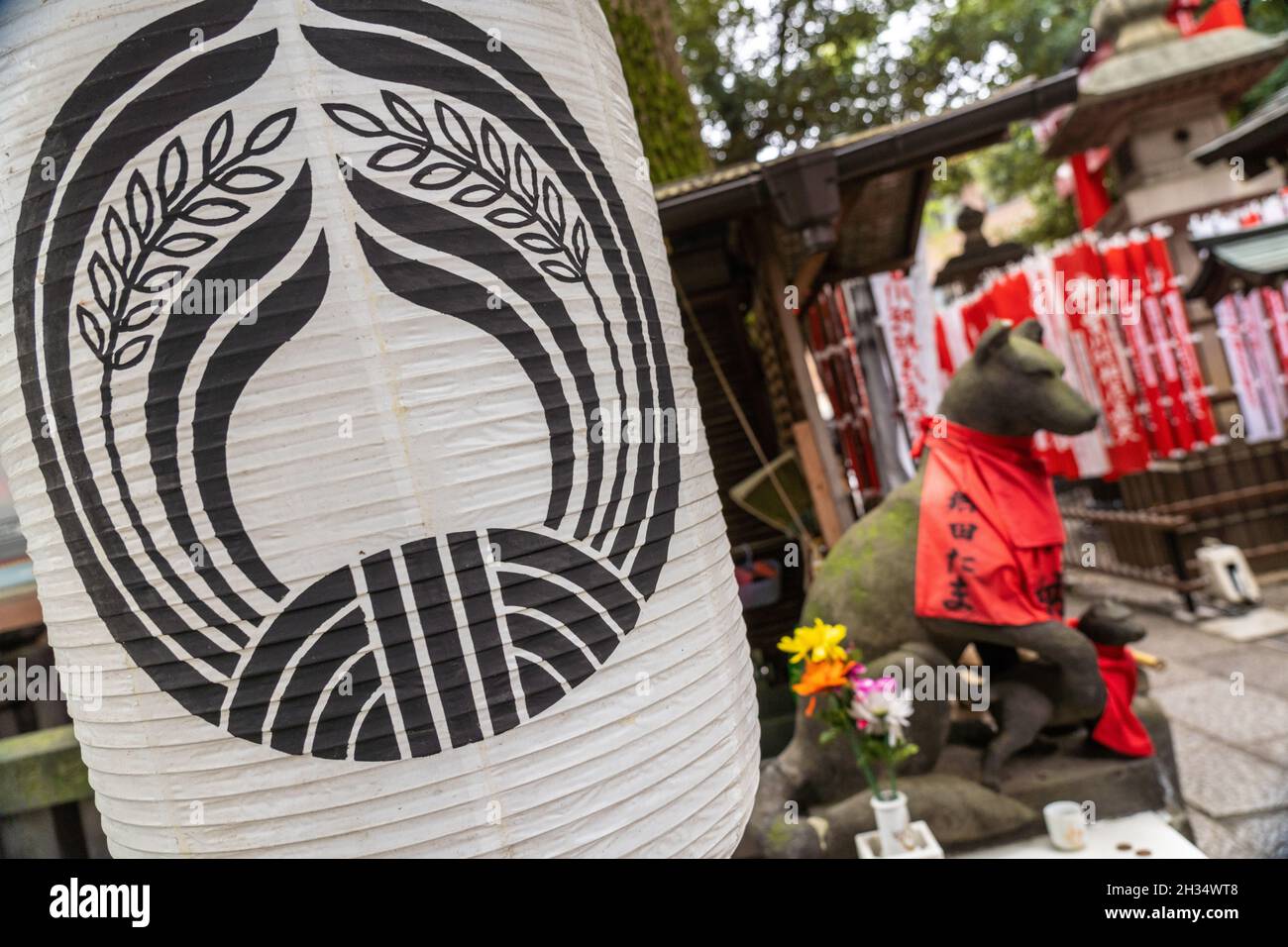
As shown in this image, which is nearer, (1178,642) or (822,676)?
(822,676)

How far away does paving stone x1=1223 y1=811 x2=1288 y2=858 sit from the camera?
542 cm

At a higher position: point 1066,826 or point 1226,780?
point 1066,826

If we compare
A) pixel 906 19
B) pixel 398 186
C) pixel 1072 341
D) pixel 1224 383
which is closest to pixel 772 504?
pixel 398 186

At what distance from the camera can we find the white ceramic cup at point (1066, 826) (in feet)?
14.8

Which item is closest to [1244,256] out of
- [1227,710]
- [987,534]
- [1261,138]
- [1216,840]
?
[1261,138]

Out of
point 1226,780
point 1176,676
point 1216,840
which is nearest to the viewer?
point 1216,840

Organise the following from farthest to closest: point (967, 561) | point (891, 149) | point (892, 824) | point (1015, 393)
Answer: point (891, 149) < point (1015, 393) < point (967, 561) < point (892, 824)

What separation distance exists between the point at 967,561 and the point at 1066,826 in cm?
133

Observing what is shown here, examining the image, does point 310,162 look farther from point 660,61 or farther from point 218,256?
point 660,61

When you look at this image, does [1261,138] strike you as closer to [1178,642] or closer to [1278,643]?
[1278,643]

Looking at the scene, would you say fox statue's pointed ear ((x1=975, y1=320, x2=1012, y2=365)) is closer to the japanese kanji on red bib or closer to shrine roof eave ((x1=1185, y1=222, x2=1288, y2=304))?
the japanese kanji on red bib

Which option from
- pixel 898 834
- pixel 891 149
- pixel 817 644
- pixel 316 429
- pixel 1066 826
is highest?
pixel 891 149

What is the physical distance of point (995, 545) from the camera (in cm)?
466

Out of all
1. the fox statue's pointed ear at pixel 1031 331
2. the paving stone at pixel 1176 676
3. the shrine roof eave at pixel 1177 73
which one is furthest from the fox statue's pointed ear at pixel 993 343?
the shrine roof eave at pixel 1177 73
